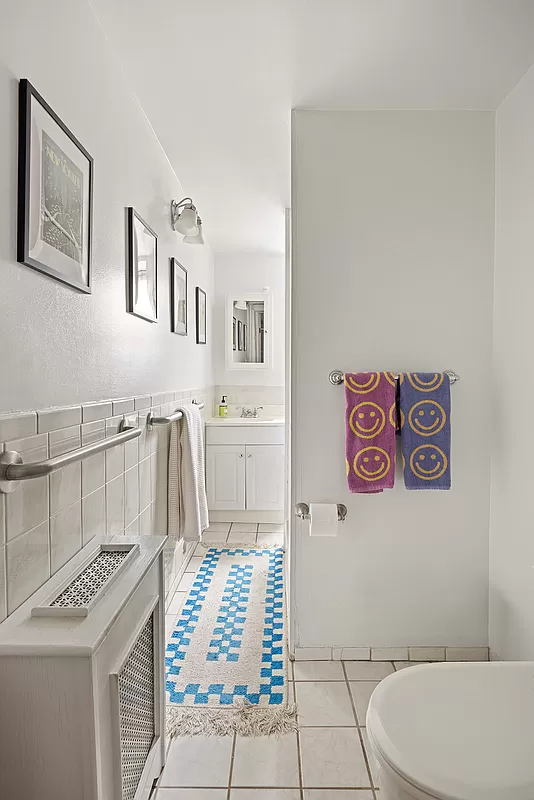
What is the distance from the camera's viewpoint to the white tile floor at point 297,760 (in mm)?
1652

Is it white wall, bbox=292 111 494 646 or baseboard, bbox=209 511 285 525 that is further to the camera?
baseboard, bbox=209 511 285 525

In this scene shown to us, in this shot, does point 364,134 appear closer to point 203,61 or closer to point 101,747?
point 203,61

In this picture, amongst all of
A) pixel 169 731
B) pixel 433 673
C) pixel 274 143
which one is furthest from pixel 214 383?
pixel 433 673

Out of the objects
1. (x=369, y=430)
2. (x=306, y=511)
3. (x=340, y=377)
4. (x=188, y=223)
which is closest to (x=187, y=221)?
(x=188, y=223)

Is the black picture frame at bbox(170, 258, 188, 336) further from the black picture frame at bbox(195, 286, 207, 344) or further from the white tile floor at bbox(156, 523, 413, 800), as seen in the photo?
the white tile floor at bbox(156, 523, 413, 800)

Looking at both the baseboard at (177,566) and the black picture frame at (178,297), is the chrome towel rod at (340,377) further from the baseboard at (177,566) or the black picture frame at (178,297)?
the baseboard at (177,566)

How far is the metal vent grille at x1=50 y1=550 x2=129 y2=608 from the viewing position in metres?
1.28

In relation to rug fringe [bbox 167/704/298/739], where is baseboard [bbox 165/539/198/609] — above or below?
above

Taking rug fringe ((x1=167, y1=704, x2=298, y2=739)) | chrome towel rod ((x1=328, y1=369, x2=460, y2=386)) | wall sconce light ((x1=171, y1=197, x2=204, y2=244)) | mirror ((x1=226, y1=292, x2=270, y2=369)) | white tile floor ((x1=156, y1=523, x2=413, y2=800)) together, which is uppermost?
wall sconce light ((x1=171, y1=197, x2=204, y2=244))

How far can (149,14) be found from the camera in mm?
1708

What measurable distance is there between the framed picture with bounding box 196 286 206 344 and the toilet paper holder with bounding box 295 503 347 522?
6.72 ft

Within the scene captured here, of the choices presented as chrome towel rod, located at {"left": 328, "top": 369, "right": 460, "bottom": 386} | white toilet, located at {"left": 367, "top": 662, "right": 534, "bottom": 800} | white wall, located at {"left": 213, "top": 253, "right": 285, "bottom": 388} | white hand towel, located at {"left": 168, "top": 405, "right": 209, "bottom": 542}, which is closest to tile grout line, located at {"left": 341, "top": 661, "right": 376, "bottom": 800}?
white toilet, located at {"left": 367, "top": 662, "right": 534, "bottom": 800}

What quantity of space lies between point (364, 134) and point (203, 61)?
0.71m

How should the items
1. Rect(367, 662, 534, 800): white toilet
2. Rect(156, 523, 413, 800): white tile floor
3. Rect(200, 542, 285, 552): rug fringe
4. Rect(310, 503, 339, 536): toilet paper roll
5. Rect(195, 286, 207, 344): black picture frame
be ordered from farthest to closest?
Rect(195, 286, 207, 344): black picture frame
Rect(200, 542, 285, 552): rug fringe
Rect(310, 503, 339, 536): toilet paper roll
Rect(156, 523, 413, 800): white tile floor
Rect(367, 662, 534, 800): white toilet
